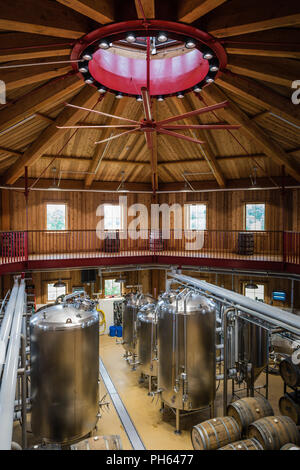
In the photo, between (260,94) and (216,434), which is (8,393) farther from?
(260,94)

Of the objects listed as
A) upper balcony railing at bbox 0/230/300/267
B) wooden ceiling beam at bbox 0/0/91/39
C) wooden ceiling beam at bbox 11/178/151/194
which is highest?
wooden ceiling beam at bbox 0/0/91/39

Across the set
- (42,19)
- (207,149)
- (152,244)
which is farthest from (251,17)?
(152,244)

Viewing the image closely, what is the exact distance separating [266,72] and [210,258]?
8428mm

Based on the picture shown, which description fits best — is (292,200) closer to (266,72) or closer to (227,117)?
(227,117)

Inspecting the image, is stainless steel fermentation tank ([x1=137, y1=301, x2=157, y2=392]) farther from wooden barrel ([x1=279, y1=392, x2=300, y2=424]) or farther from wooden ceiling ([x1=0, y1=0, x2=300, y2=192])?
wooden ceiling ([x1=0, y1=0, x2=300, y2=192])

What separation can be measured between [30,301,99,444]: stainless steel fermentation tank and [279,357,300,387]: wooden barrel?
16.4 ft

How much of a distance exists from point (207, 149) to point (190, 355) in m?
9.05

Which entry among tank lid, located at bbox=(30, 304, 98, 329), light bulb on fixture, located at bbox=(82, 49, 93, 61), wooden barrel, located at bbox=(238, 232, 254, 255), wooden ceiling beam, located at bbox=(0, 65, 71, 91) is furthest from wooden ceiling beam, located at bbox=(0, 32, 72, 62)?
wooden barrel, located at bbox=(238, 232, 254, 255)

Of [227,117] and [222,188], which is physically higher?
[227,117]

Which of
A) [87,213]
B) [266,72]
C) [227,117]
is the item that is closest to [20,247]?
[87,213]

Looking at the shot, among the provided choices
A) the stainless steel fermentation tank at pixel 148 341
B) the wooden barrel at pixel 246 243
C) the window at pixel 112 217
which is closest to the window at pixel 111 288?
the window at pixel 112 217

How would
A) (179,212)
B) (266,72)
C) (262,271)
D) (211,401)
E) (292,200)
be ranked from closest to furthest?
(266,72) < (211,401) < (262,271) < (292,200) < (179,212)

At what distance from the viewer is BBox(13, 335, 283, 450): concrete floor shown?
7.18 meters

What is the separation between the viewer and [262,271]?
12836mm
